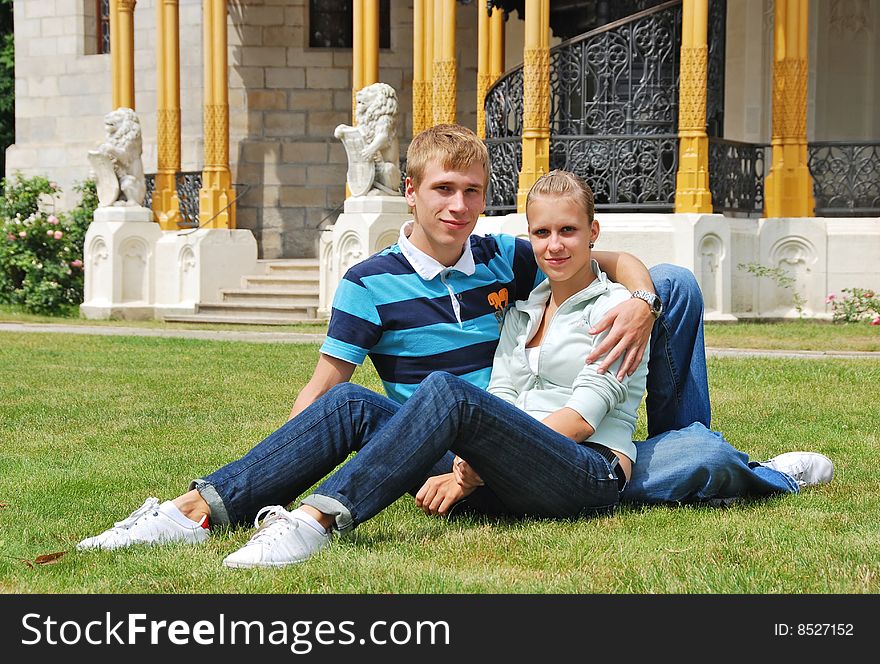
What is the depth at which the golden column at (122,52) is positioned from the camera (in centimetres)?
2025

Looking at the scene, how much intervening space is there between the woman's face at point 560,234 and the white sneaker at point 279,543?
122 centimetres

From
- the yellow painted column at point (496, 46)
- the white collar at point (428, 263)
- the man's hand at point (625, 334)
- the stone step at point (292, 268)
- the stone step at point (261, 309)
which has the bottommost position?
the stone step at point (261, 309)

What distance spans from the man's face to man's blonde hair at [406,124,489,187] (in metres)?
0.02

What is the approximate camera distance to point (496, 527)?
483 cm

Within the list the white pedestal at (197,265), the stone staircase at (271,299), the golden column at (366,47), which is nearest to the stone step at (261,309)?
the stone staircase at (271,299)

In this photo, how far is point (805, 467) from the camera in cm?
561

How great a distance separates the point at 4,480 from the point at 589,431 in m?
2.88

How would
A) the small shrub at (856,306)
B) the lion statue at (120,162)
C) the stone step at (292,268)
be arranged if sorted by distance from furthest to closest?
1. the stone step at (292,268)
2. the lion statue at (120,162)
3. the small shrub at (856,306)

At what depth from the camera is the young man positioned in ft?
15.2

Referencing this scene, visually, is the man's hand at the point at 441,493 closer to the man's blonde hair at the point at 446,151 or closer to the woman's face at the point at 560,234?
the woman's face at the point at 560,234

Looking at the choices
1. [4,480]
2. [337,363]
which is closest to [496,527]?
[337,363]

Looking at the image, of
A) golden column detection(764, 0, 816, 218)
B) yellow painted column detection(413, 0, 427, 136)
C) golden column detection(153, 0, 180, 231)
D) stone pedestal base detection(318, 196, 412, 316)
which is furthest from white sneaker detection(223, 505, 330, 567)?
golden column detection(153, 0, 180, 231)
